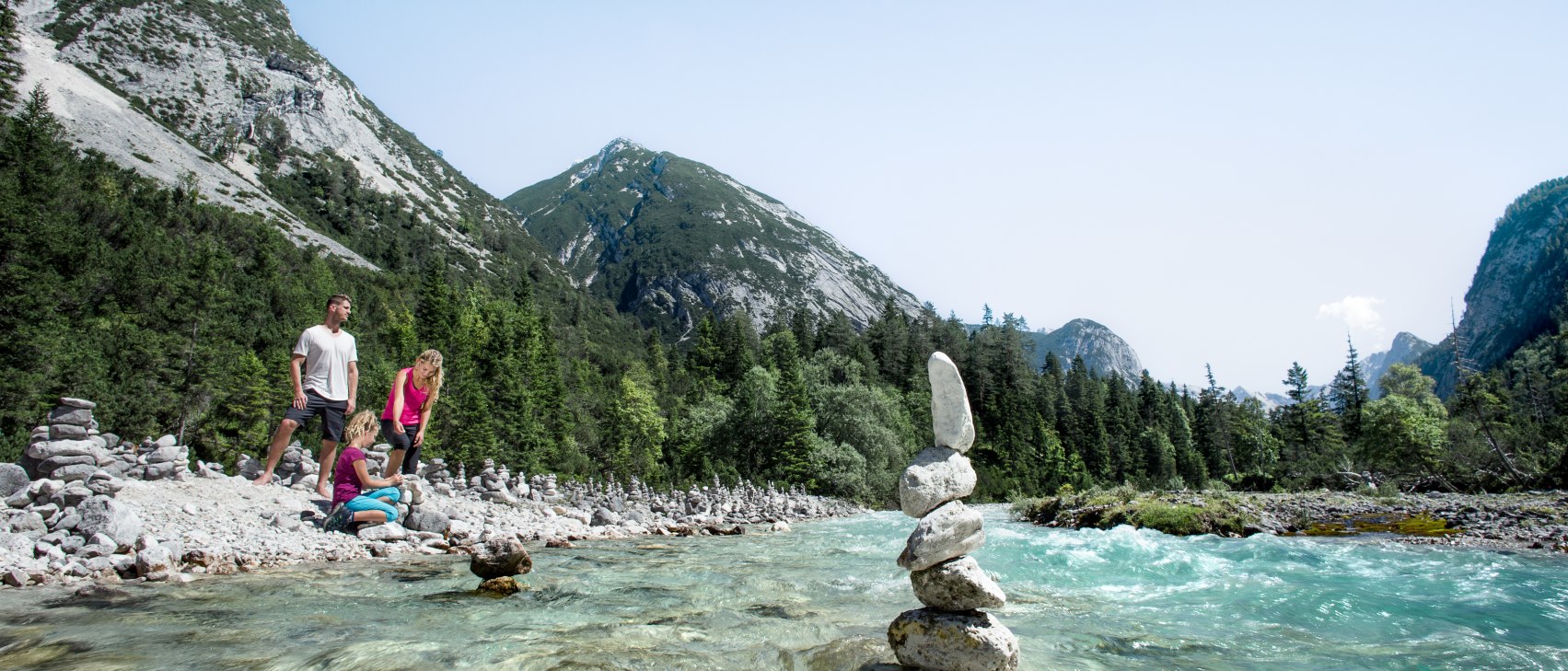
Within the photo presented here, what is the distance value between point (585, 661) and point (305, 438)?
24.0m

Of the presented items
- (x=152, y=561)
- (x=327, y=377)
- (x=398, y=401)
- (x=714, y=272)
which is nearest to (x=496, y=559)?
(x=398, y=401)

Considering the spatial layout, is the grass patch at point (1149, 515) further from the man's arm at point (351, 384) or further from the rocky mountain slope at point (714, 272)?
the rocky mountain slope at point (714, 272)

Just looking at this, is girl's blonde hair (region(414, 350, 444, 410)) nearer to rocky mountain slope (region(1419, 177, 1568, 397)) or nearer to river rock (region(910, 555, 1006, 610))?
river rock (region(910, 555, 1006, 610))

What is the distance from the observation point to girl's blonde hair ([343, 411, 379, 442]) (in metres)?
11.7

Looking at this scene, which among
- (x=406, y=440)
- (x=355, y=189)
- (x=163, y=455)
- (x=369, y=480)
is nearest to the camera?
(x=406, y=440)

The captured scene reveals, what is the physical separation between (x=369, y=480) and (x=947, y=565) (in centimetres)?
1121

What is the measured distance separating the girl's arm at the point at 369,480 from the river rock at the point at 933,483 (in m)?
9.02

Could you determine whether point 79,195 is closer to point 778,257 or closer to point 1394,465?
point 1394,465

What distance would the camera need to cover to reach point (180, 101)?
10206 cm

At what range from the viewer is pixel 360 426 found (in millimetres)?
11984

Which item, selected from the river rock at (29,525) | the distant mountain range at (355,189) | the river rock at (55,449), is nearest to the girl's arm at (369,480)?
the river rock at (29,525)

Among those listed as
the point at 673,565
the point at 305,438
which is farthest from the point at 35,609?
the point at 305,438

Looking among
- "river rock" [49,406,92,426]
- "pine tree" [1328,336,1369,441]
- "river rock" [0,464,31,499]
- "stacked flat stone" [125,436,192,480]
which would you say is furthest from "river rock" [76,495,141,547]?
"pine tree" [1328,336,1369,441]

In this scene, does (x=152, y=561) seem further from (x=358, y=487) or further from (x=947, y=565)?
(x=947, y=565)
